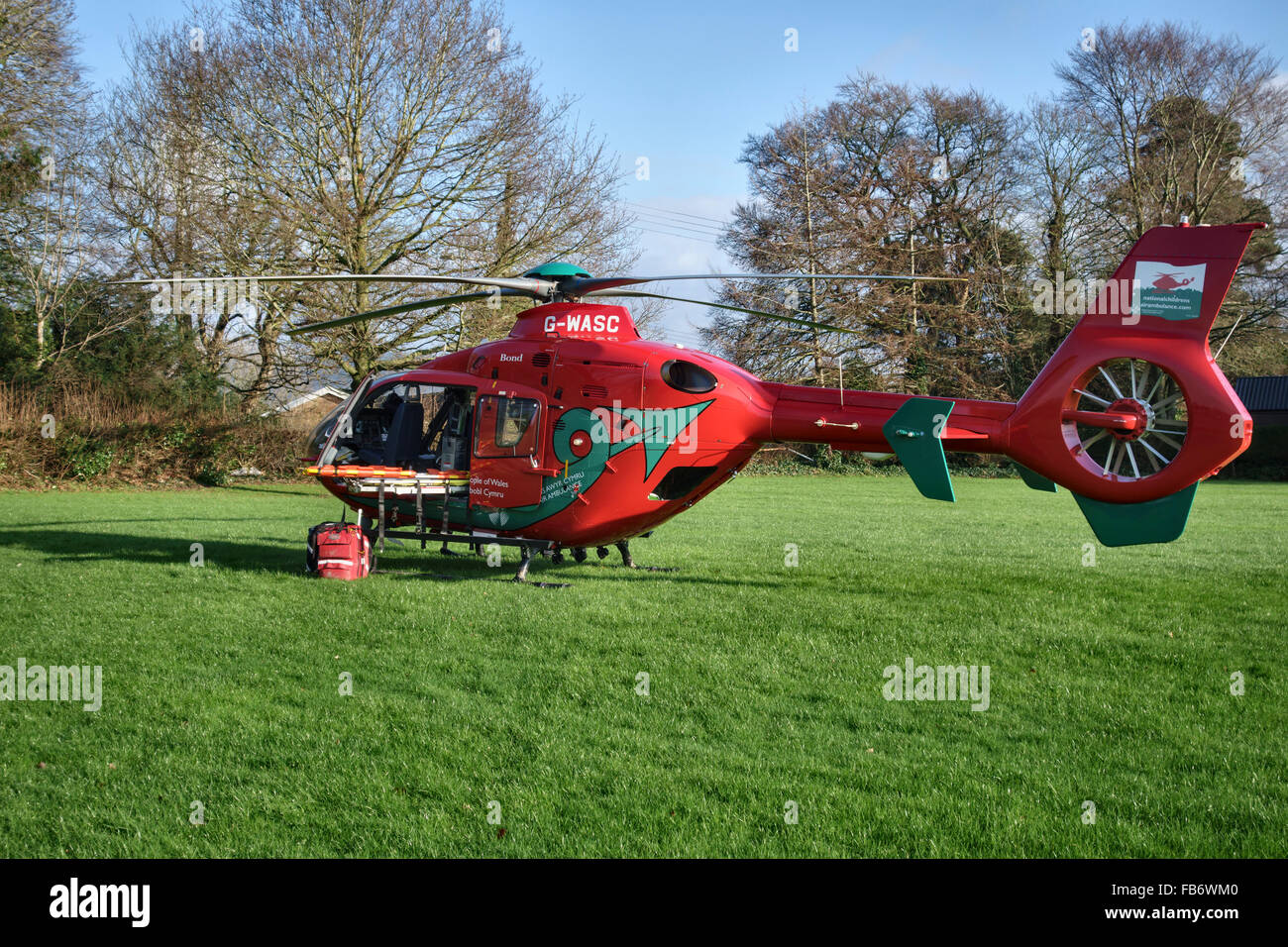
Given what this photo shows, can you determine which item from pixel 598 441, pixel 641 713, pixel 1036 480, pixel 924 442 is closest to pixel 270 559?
pixel 598 441

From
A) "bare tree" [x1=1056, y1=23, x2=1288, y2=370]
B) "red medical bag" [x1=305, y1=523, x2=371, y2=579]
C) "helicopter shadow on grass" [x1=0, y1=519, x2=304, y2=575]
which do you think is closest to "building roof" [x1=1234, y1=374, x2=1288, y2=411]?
"bare tree" [x1=1056, y1=23, x2=1288, y2=370]

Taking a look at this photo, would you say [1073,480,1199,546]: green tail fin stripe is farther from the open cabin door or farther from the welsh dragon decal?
the open cabin door

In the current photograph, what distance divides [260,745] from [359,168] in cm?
2721

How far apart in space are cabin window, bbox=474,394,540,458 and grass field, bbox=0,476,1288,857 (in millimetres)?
1806

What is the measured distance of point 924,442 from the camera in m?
10.7

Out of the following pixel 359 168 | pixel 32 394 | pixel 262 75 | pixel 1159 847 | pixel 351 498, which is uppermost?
pixel 262 75

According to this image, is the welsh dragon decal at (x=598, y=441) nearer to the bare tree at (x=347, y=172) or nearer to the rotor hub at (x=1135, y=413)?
the rotor hub at (x=1135, y=413)

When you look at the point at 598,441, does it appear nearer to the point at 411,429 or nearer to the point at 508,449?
the point at 508,449

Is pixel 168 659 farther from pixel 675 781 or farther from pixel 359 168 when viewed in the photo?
pixel 359 168

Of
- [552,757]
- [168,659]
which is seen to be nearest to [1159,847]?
[552,757]

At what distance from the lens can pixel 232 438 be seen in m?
32.7

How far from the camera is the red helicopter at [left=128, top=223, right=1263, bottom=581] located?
31.3ft

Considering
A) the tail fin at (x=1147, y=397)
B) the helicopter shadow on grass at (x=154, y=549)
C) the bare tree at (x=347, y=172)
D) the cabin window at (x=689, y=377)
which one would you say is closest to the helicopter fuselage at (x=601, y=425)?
the cabin window at (x=689, y=377)

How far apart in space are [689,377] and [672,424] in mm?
631
